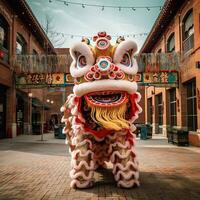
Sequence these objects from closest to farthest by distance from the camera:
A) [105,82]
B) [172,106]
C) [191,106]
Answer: [105,82] → [191,106] → [172,106]

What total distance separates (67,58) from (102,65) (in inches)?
499

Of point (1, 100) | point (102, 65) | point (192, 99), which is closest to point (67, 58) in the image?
point (1, 100)

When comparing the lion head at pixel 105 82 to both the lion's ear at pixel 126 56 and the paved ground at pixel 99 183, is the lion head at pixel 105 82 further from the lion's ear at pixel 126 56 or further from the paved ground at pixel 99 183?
the paved ground at pixel 99 183

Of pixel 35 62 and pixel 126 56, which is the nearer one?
pixel 126 56

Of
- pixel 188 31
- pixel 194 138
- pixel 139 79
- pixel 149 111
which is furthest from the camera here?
pixel 149 111

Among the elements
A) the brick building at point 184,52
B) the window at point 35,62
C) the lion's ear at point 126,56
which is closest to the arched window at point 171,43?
the brick building at point 184,52

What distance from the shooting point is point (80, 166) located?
17.9 feet

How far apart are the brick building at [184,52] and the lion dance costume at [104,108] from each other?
32.0ft

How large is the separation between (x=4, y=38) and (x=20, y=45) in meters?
3.90

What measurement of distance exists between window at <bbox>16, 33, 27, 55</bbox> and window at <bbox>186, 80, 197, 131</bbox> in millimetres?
13202

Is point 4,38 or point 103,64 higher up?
point 4,38

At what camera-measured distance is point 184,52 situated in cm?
1752

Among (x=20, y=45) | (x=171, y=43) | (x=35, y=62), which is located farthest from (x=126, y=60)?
(x=20, y=45)

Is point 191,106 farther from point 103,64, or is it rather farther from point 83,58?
point 103,64
